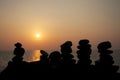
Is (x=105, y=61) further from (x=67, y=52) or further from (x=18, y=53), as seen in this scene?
(x=18, y=53)

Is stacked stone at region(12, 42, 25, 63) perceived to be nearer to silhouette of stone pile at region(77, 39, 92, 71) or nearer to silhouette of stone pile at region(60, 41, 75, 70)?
silhouette of stone pile at region(60, 41, 75, 70)

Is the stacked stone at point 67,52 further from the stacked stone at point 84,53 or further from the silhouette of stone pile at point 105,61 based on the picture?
the silhouette of stone pile at point 105,61

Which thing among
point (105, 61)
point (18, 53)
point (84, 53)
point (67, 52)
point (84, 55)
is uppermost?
point (18, 53)

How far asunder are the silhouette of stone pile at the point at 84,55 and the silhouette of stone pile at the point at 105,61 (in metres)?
2.97

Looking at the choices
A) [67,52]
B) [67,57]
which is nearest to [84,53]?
[67,57]

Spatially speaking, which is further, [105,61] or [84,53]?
[84,53]

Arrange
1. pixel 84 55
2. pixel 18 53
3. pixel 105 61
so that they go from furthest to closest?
pixel 18 53 < pixel 84 55 < pixel 105 61

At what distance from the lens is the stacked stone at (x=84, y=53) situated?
41219 mm

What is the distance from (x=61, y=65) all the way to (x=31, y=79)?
22.4 ft

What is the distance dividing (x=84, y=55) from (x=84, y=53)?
1.22 feet

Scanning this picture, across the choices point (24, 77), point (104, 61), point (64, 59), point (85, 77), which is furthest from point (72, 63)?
point (24, 77)

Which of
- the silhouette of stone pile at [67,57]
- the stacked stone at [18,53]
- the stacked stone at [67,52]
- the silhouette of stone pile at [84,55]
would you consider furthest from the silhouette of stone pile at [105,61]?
the stacked stone at [18,53]

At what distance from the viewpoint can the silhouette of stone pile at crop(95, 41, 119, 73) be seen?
37.3 m

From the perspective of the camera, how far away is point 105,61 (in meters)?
38.0
